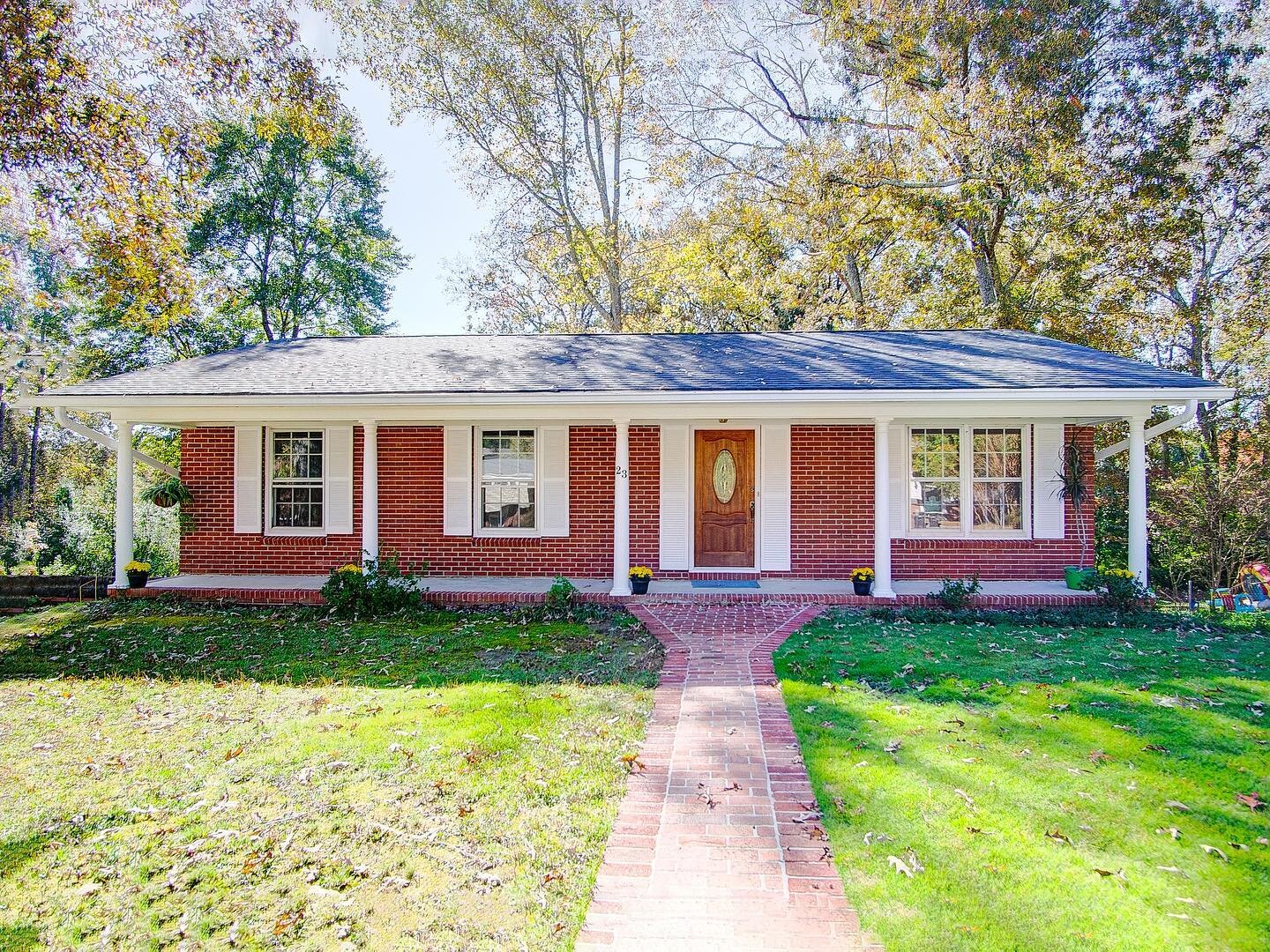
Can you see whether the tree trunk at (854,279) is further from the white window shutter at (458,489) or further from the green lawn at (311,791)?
the green lawn at (311,791)

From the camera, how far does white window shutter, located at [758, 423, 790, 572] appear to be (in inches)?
399

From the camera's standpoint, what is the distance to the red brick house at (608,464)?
9016 millimetres

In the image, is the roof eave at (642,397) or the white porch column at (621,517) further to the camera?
the white porch column at (621,517)

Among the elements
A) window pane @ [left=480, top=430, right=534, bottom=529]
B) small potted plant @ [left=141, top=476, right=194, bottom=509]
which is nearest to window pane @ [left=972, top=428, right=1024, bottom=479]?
window pane @ [left=480, top=430, right=534, bottom=529]

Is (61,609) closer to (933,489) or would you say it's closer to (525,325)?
(933,489)

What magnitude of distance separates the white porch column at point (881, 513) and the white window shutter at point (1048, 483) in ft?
8.65

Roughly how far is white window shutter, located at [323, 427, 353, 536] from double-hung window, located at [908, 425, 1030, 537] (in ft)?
28.4

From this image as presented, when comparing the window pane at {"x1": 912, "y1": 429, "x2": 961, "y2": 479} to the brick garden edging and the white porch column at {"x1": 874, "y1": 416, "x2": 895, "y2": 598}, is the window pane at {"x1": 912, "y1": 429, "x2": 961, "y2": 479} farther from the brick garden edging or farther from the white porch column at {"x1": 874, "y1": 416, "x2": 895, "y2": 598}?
the brick garden edging

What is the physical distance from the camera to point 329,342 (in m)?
12.5

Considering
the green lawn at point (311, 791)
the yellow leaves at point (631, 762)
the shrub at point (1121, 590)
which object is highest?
the shrub at point (1121, 590)

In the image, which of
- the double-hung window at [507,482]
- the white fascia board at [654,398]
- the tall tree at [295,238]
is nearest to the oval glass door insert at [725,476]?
the white fascia board at [654,398]

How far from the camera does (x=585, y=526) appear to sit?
10.4 metres

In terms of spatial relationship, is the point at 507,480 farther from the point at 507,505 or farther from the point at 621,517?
the point at 621,517

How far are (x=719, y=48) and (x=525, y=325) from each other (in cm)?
1154
